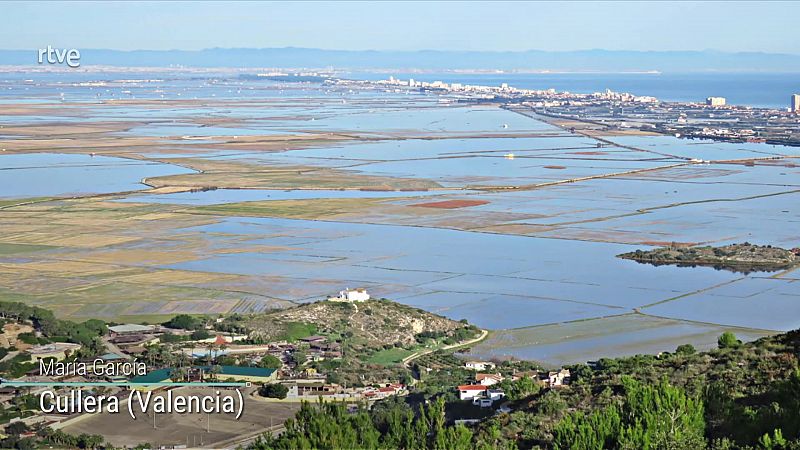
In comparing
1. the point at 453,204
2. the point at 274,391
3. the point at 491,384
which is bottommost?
the point at 453,204

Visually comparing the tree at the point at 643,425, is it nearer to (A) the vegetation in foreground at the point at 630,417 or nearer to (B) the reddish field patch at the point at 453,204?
(A) the vegetation in foreground at the point at 630,417

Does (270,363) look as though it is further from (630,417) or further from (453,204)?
(453,204)

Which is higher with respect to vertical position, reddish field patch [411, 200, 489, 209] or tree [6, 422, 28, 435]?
tree [6, 422, 28, 435]

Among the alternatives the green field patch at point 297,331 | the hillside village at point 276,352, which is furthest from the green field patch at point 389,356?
the green field patch at point 297,331

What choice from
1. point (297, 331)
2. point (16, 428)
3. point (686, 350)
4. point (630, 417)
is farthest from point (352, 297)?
point (630, 417)

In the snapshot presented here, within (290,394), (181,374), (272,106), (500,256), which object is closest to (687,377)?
(290,394)

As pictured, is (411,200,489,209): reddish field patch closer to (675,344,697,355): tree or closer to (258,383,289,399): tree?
(675,344,697,355): tree

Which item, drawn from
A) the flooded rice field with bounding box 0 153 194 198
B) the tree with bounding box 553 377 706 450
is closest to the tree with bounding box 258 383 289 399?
the tree with bounding box 553 377 706 450

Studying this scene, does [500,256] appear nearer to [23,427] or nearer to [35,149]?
[23,427]
